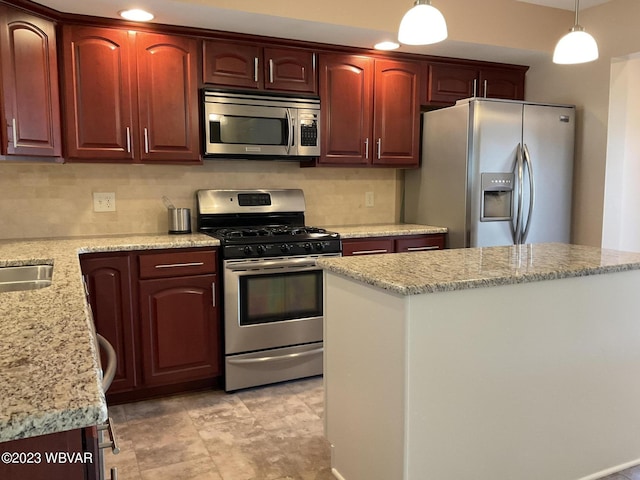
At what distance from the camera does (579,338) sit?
1946mm

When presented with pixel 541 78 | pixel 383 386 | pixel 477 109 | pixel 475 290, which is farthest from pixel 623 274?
pixel 541 78

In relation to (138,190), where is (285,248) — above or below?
below

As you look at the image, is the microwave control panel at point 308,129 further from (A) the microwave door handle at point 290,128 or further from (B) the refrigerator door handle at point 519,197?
(B) the refrigerator door handle at point 519,197

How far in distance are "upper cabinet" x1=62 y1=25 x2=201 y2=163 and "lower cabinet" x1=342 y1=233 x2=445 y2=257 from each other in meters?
1.12

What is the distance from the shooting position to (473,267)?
1.87m

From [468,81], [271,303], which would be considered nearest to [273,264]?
[271,303]

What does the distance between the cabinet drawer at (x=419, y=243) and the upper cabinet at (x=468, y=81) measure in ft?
3.23

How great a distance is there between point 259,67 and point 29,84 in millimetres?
1274

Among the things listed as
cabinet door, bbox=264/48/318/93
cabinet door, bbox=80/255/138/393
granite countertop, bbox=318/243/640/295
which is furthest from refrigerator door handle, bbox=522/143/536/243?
cabinet door, bbox=80/255/138/393

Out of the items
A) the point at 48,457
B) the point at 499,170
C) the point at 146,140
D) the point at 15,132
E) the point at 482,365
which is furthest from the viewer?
the point at 499,170

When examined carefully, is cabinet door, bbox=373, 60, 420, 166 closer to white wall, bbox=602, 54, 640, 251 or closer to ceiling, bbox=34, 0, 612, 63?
ceiling, bbox=34, 0, 612, 63

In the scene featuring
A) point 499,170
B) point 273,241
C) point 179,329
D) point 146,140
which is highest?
point 146,140

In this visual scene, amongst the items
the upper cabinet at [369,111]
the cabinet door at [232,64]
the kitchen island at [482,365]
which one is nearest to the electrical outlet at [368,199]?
the upper cabinet at [369,111]

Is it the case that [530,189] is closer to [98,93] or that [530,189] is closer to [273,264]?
[273,264]
